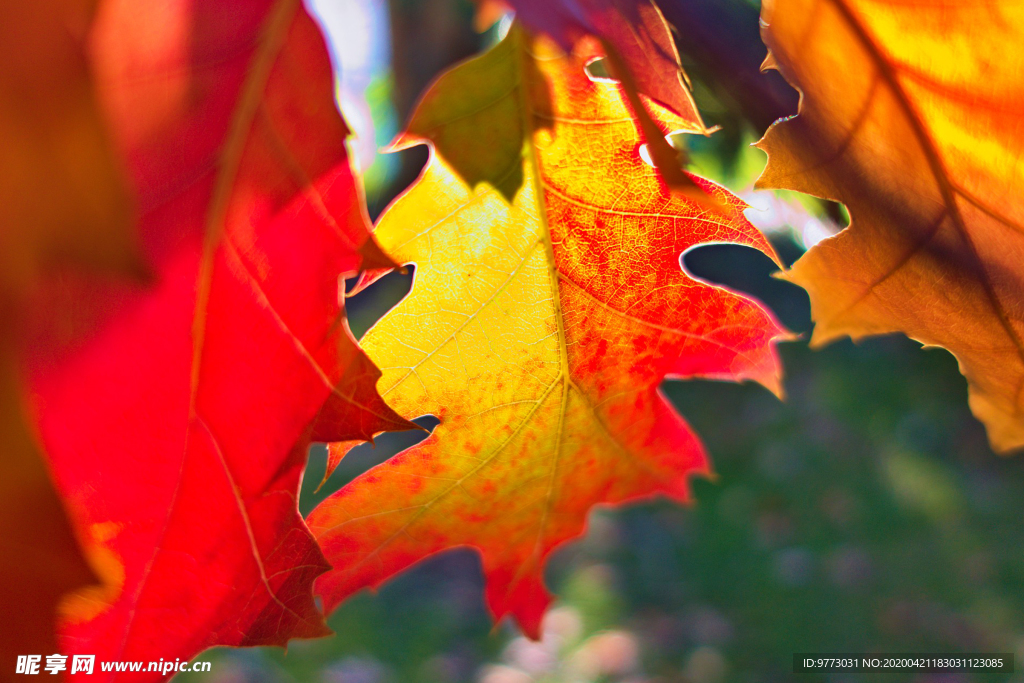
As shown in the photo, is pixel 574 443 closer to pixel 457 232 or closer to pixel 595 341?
pixel 595 341

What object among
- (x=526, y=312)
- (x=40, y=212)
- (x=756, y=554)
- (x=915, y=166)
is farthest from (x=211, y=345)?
(x=756, y=554)

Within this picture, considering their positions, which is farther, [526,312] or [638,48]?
[526,312]

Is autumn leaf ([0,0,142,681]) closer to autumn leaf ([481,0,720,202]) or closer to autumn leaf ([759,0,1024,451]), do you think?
autumn leaf ([481,0,720,202])

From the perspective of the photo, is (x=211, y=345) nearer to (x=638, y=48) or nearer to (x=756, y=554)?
(x=638, y=48)

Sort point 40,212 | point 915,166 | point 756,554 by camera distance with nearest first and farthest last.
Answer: point 40,212 → point 915,166 → point 756,554

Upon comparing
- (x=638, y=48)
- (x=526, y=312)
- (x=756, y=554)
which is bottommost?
(x=756, y=554)

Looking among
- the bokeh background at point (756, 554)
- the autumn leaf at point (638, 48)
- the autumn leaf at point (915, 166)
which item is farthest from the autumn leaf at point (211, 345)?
the bokeh background at point (756, 554)
